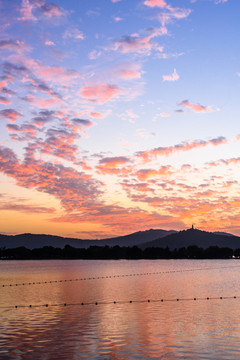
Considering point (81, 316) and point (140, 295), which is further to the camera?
point (140, 295)

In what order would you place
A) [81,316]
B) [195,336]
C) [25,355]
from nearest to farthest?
[25,355] < [195,336] < [81,316]

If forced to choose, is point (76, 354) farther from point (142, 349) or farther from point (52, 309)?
point (52, 309)

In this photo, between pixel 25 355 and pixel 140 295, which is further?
pixel 140 295

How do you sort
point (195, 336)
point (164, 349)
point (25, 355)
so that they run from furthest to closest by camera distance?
point (195, 336), point (164, 349), point (25, 355)

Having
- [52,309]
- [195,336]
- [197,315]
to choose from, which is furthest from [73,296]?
[195,336]

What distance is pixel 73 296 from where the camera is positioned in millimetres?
70938

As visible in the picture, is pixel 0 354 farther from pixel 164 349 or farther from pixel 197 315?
pixel 197 315

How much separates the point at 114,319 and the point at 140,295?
2759 cm

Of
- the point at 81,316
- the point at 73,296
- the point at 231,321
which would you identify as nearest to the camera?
the point at 231,321

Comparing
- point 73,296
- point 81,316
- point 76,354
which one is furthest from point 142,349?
point 73,296

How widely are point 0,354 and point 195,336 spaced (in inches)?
632

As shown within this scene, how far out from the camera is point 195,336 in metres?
35.9

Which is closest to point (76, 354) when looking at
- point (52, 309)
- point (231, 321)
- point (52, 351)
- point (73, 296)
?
point (52, 351)

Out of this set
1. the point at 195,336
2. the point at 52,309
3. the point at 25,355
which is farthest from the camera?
the point at 52,309
